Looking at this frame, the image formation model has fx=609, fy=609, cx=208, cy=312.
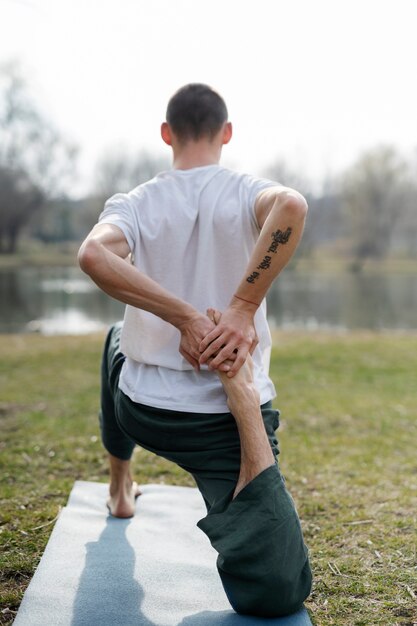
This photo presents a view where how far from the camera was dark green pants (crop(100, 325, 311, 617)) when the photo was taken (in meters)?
1.95

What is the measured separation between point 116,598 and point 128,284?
3.71ft

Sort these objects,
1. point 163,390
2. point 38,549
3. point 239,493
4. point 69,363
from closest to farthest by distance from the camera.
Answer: point 239,493, point 163,390, point 38,549, point 69,363

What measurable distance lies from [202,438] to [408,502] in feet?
5.28

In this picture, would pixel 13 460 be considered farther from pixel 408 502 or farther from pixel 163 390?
pixel 408 502

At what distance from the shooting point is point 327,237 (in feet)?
179

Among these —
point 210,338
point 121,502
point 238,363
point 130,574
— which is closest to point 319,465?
point 121,502

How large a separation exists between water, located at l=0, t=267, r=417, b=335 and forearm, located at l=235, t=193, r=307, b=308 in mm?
9264

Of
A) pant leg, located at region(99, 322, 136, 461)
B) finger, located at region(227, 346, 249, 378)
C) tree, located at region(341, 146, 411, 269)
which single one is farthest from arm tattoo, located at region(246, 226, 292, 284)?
tree, located at region(341, 146, 411, 269)

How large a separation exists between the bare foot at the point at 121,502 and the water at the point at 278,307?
822cm

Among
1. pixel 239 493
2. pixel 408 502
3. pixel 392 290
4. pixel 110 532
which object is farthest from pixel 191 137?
pixel 392 290

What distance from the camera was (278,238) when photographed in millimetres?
2045

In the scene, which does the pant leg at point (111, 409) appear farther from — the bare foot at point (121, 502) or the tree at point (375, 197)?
the tree at point (375, 197)

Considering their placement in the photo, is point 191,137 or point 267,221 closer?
point 267,221

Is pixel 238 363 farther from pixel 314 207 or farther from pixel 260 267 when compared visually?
pixel 314 207
